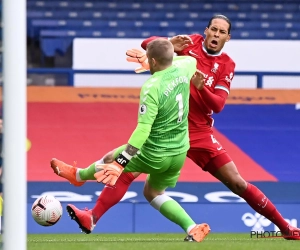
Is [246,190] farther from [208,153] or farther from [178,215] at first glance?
[178,215]

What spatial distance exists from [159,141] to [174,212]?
2.15 ft

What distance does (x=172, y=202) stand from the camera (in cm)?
725

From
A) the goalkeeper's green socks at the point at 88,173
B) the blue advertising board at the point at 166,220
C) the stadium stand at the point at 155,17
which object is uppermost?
the stadium stand at the point at 155,17

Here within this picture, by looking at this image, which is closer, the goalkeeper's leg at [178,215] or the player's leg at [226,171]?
the goalkeeper's leg at [178,215]

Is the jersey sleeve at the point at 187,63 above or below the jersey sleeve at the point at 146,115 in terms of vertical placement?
above

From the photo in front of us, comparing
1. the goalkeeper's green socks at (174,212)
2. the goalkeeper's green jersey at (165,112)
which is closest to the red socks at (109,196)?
the goalkeeper's green socks at (174,212)

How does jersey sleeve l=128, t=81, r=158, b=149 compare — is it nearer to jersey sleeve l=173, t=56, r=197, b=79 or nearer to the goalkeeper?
the goalkeeper

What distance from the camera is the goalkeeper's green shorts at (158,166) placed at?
6.90 meters

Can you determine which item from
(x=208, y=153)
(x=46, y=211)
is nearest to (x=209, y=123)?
(x=208, y=153)

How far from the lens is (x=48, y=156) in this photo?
39.2 ft

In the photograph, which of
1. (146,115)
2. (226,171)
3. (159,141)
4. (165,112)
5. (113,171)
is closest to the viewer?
(146,115)

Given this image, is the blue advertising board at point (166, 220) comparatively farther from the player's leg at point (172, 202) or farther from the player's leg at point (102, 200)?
the player's leg at point (102, 200)

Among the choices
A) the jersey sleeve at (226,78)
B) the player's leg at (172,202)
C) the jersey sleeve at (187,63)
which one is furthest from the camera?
the jersey sleeve at (226,78)

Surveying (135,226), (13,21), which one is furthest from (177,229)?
(13,21)
